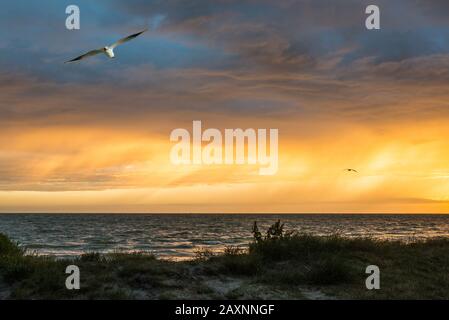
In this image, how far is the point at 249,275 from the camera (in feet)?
54.5

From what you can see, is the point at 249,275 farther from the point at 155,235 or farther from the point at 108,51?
the point at 155,235

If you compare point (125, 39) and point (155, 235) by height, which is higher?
point (125, 39)

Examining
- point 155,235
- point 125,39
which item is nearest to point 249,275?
point 125,39

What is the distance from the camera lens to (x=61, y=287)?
14008 mm

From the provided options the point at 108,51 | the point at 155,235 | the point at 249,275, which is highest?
the point at 108,51

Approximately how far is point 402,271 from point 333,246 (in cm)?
294

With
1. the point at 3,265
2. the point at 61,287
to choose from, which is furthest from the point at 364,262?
the point at 3,265

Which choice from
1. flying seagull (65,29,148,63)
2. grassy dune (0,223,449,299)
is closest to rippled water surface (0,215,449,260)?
grassy dune (0,223,449,299)

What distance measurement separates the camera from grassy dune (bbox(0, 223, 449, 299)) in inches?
553

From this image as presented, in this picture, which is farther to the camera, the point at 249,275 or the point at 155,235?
the point at 155,235

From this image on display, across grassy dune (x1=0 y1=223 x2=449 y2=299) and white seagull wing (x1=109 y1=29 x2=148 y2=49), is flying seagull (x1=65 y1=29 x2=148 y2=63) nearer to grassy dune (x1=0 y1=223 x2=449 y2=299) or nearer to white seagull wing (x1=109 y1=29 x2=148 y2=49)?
white seagull wing (x1=109 y1=29 x2=148 y2=49)
